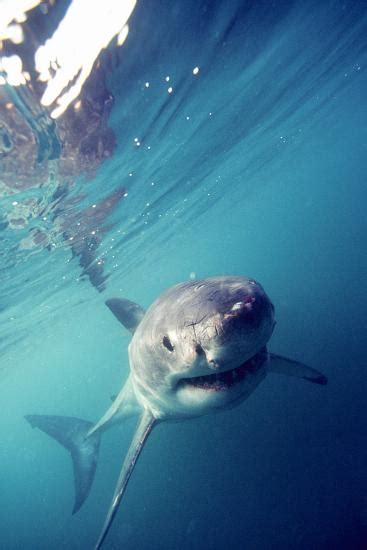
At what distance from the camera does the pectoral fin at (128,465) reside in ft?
17.5

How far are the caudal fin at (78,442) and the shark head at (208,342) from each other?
895 cm

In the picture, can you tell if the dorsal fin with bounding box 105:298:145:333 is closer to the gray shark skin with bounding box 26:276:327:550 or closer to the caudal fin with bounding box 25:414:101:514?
the gray shark skin with bounding box 26:276:327:550

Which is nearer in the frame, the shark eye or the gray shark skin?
the gray shark skin

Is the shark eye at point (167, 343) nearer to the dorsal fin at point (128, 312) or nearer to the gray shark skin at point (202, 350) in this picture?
the gray shark skin at point (202, 350)

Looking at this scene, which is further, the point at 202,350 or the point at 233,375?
the point at 233,375

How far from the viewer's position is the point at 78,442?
13.1m

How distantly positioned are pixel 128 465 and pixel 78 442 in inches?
328

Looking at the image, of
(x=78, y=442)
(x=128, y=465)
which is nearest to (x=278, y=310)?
(x=78, y=442)

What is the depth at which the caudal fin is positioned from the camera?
39.7ft

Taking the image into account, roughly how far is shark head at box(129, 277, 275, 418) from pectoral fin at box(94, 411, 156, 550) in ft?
4.86

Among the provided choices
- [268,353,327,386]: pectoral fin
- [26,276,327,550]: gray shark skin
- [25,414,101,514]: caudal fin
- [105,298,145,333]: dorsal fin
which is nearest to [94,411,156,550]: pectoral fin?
[26,276,327,550]: gray shark skin

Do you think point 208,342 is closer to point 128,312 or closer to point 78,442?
point 128,312

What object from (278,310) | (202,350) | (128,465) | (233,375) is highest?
(202,350)

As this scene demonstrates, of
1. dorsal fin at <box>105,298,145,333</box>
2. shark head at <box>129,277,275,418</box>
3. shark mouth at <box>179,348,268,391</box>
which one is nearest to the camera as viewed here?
shark head at <box>129,277,275,418</box>
